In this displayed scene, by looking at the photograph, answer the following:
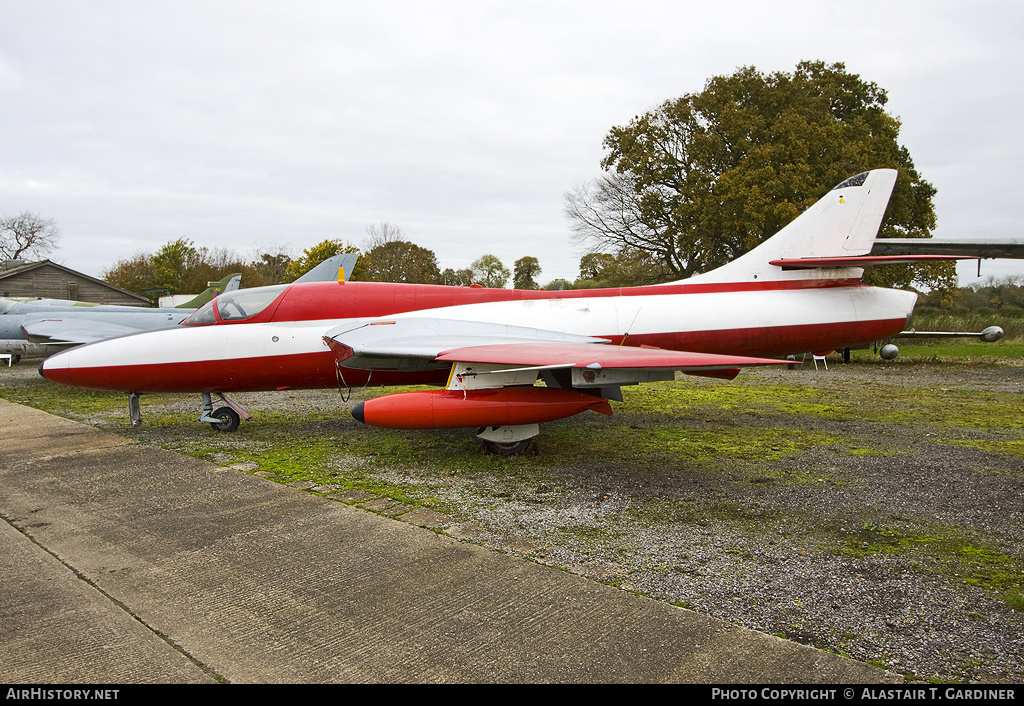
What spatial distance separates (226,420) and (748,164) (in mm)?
19402

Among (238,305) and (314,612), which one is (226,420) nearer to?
(238,305)

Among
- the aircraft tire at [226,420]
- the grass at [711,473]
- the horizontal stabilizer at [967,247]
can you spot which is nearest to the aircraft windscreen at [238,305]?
the aircraft tire at [226,420]

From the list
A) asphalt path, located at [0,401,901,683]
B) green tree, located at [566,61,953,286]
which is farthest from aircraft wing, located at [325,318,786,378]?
green tree, located at [566,61,953,286]

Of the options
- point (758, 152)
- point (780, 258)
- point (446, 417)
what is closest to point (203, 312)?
point (446, 417)

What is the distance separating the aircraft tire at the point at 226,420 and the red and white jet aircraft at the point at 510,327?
0.02 meters

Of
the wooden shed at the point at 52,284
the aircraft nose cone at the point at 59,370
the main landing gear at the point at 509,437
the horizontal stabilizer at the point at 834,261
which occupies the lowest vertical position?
the main landing gear at the point at 509,437

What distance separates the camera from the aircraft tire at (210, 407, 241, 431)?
8.32 metres

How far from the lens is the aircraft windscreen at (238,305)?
8000 mm

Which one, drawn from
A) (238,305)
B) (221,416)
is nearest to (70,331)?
(221,416)

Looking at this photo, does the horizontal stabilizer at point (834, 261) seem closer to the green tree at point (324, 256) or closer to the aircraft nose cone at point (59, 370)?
the aircraft nose cone at point (59, 370)

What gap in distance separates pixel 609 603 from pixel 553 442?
4286 mm

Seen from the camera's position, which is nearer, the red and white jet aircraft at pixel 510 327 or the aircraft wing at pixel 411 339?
the aircraft wing at pixel 411 339

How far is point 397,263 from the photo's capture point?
46531 mm

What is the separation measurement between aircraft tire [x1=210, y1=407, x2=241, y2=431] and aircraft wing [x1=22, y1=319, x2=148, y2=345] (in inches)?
276
